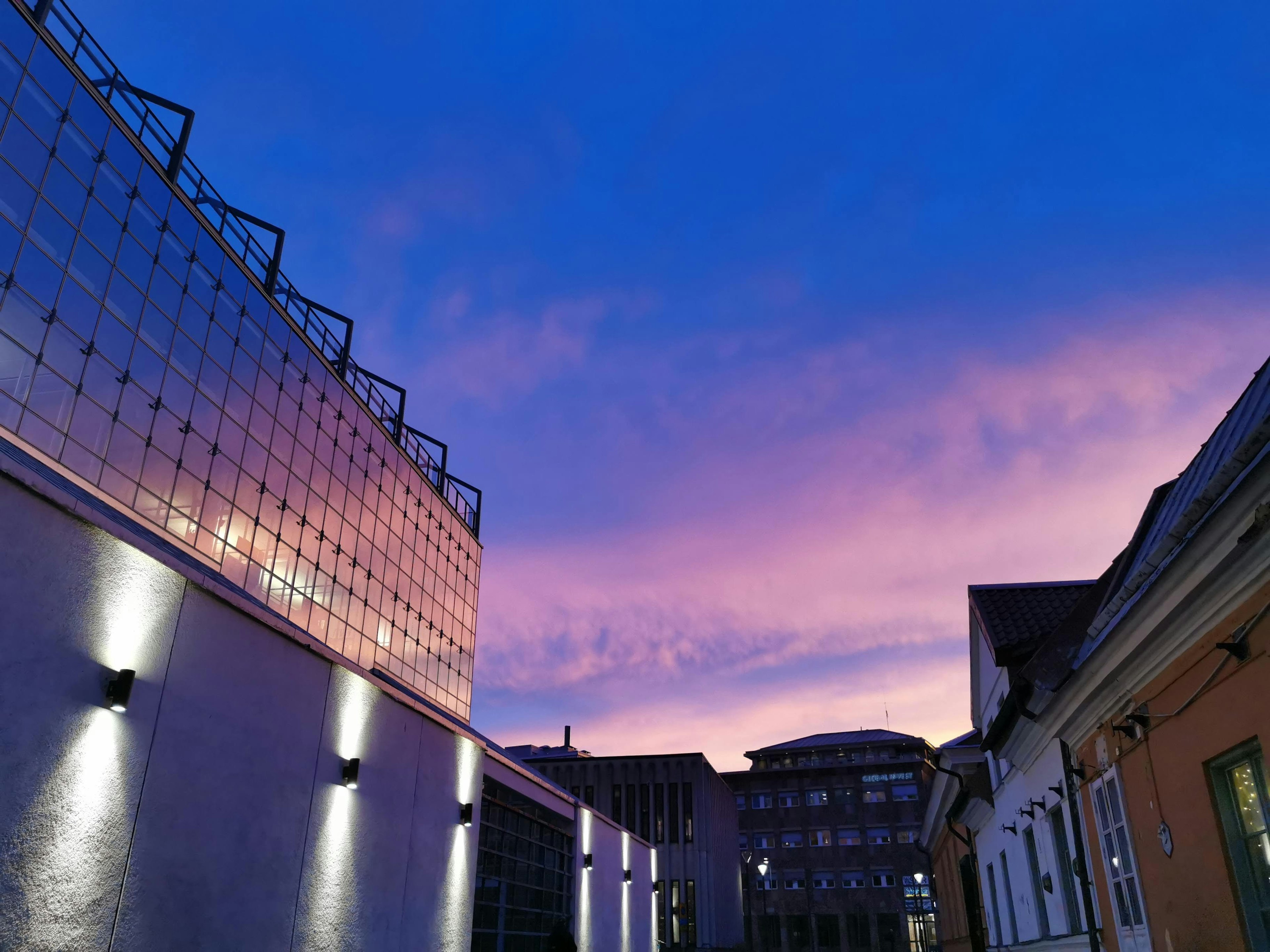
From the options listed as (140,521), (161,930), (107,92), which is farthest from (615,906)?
(107,92)

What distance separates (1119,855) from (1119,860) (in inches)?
1.9

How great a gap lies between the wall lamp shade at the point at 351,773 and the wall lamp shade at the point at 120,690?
490 centimetres

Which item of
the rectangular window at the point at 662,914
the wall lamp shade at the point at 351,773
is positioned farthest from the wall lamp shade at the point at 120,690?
the rectangular window at the point at 662,914

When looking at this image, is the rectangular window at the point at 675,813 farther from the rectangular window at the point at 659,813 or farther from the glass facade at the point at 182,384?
the glass facade at the point at 182,384

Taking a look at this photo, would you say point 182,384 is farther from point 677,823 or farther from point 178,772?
point 677,823

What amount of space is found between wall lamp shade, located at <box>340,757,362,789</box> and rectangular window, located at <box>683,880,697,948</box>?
198 ft

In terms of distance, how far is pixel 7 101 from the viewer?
19.2 m

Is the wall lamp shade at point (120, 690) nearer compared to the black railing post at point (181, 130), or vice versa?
the wall lamp shade at point (120, 690)

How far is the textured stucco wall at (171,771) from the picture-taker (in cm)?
813

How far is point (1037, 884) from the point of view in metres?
14.9

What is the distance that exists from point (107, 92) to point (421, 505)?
20.2 meters

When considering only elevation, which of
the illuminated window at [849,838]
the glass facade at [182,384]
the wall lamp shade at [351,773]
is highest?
the glass facade at [182,384]

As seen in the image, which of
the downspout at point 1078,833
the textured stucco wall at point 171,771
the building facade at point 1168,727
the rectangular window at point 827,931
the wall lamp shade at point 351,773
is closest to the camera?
the building facade at point 1168,727

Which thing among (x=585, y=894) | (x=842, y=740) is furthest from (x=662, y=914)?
(x=585, y=894)
